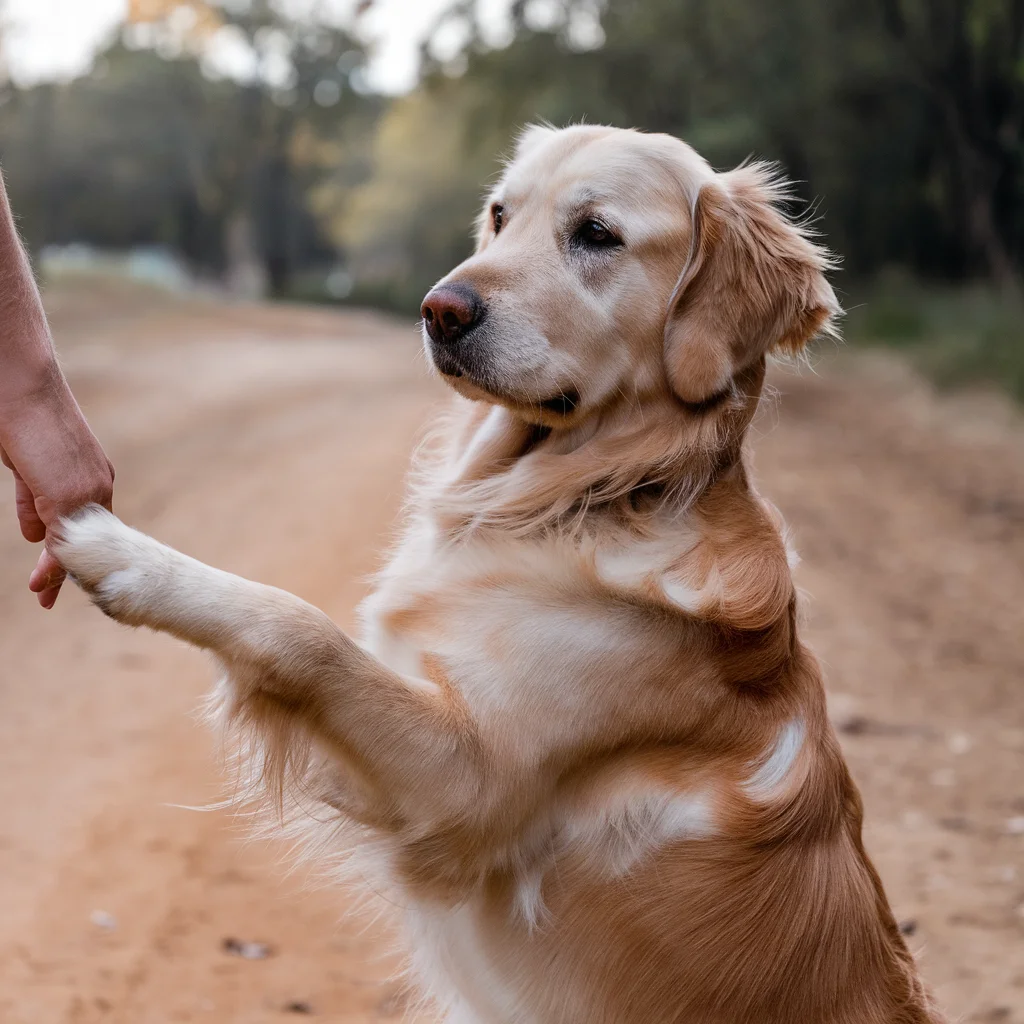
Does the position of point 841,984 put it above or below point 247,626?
below

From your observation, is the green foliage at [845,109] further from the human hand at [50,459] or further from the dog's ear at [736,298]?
the human hand at [50,459]

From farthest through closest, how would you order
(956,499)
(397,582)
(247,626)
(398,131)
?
(398,131) → (956,499) → (397,582) → (247,626)

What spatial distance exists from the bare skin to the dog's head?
0.87m

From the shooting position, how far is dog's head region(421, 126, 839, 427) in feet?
9.87

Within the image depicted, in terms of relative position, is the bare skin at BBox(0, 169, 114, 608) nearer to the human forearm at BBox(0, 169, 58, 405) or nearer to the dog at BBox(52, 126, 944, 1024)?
the human forearm at BBox(0, 169, 58, 405)

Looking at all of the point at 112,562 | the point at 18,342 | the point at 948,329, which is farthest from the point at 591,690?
the point at 948,329

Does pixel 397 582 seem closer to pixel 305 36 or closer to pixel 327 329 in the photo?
pixel 327 329

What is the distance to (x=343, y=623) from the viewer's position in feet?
21.9

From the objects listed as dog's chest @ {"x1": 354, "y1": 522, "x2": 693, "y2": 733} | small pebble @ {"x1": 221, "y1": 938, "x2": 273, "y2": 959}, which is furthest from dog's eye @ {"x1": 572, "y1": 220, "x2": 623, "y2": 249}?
small pebble @ {"x1": 221, "y1": 938, "x2": 273, "y2": 959}

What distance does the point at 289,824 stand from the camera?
274 centimetres

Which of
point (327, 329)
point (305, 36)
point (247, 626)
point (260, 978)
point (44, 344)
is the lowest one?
point (327, 329)

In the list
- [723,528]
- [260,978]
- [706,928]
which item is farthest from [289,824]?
[260,978]

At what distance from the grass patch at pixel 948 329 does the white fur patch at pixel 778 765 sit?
10776 millimetres

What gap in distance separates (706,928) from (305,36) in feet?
135
